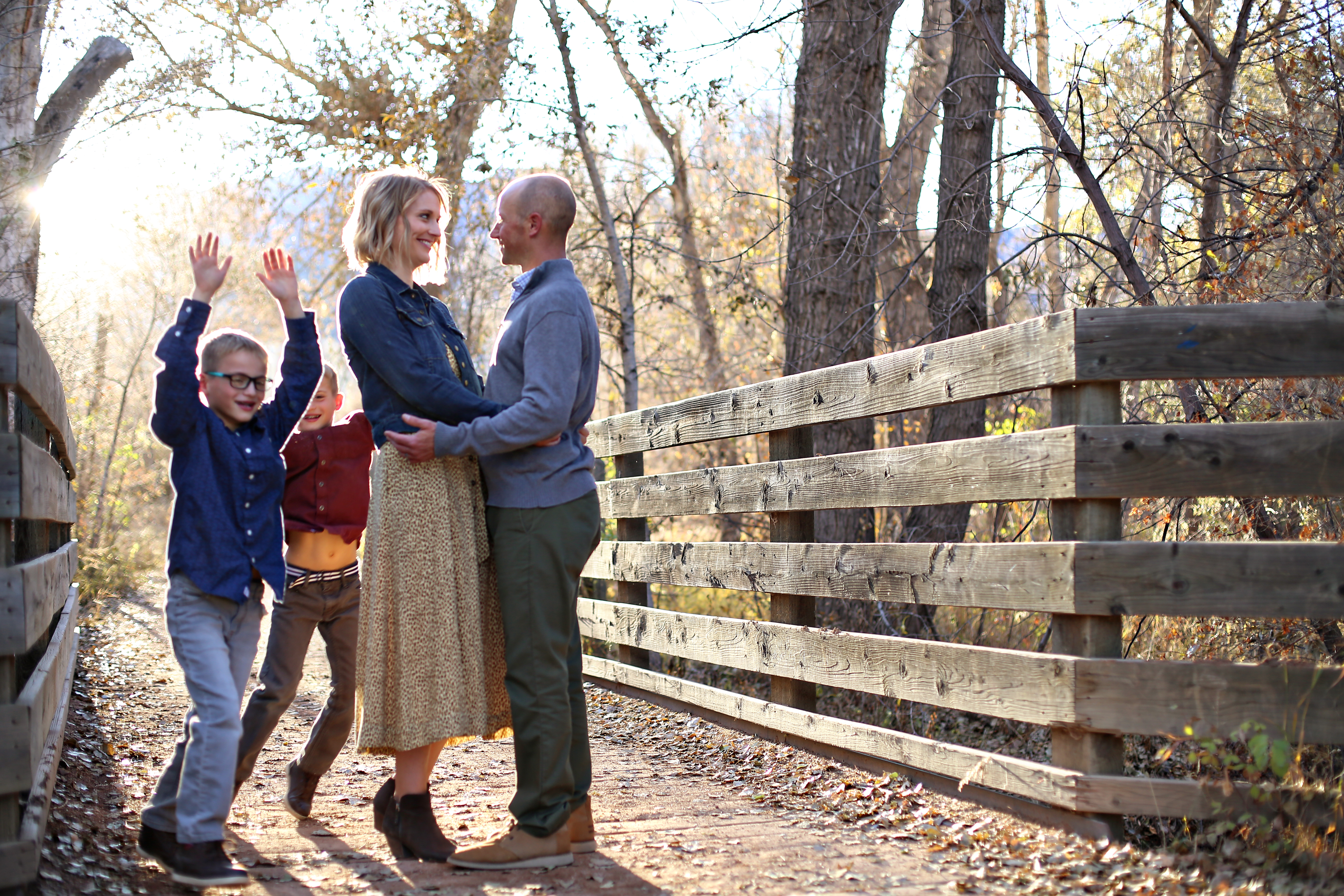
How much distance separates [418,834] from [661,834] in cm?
96

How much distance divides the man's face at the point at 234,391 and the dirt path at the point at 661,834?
1459mm

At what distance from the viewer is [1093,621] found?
3.79 metres

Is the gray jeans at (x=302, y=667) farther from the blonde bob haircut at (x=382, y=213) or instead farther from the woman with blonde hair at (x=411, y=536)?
the blonde bob haircut at (x=382, y=213)

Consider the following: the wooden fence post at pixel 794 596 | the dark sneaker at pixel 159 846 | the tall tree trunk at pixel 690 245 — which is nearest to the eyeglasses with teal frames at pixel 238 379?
the dark sneaker at pixel 159 846

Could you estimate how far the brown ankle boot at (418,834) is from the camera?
392 cm

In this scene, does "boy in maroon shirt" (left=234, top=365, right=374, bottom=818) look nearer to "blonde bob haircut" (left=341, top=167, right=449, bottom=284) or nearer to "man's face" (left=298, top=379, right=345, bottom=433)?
"man's face" (left=298, top=379, right=345, bottom=433)

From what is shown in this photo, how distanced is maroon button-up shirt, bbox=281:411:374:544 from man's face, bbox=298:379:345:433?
0.33 ft

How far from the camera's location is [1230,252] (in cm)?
663

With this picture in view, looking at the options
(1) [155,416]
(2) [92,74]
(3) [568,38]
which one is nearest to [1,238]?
(2) [92,74]

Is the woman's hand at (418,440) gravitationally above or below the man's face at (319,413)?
below

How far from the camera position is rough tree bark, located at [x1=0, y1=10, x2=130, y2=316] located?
9.20 m

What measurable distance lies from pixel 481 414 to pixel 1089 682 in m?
2.13

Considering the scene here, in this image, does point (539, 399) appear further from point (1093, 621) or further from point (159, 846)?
point (1093, 621)

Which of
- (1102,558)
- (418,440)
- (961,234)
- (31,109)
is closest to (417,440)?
(418,440)
